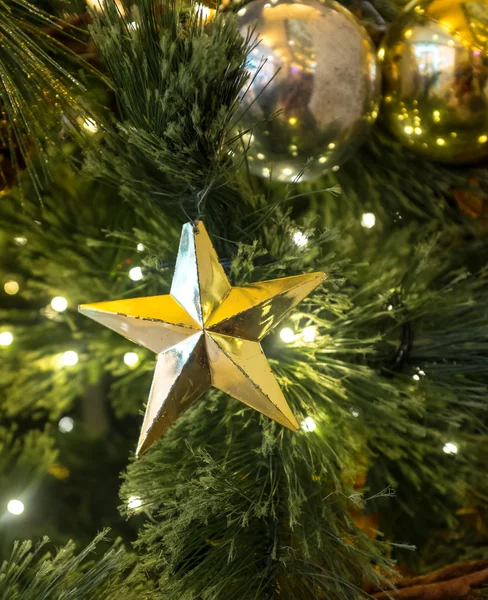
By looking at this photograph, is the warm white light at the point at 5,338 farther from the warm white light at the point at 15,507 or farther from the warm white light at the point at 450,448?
the warm white light at the point at 450,448

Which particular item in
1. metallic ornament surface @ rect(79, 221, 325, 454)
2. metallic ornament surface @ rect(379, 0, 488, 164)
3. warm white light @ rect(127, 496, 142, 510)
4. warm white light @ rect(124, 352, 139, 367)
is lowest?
warm white light @ rect(127, 496, 142, 510)

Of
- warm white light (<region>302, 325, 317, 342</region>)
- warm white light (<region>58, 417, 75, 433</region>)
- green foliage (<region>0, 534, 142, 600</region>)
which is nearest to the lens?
green foliage (<region>0, 534, 142, 600</region>)

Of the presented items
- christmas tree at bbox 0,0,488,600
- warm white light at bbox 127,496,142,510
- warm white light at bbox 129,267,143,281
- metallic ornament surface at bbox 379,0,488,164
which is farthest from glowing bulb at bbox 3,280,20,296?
metallic ornament surface at bbox 379,0,488,164

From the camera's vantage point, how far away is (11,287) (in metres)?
0.54

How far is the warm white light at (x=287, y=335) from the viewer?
45cm

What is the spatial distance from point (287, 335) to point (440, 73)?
10.0 inches

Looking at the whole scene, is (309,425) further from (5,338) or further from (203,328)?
(5,338)

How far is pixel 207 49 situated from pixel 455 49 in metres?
0.26

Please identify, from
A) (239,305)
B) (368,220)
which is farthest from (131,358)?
(368,220)

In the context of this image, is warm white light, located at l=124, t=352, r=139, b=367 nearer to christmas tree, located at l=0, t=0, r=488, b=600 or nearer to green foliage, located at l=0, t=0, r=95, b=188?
christmas tree, located at l=0, t=0, r=488, b=600

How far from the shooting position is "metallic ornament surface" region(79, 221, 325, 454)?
1.23 ft

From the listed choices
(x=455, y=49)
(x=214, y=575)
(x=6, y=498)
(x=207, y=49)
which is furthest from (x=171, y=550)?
(x=455, y=49)

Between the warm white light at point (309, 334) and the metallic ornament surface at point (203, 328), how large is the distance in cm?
7

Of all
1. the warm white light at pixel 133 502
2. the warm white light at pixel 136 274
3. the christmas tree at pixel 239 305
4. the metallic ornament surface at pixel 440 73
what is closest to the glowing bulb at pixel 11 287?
the christmas tree at pixel 239 305
